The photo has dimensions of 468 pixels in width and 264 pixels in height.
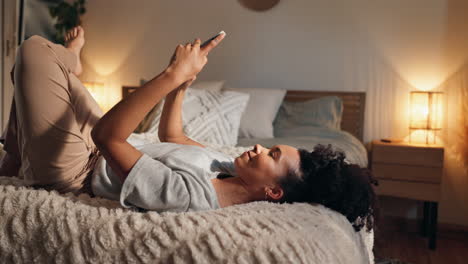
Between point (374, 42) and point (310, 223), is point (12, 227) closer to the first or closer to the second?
point (310, 223)

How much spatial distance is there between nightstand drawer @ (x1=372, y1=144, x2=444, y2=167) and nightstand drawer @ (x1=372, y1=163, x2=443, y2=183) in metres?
0.03

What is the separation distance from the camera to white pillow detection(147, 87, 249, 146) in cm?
239

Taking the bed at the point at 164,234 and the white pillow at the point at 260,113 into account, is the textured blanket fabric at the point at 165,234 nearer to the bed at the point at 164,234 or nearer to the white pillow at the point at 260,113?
the bed at the point at 164,234

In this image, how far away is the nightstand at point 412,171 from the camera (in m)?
2.72

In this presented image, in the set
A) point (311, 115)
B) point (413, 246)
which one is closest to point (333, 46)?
point (311, 115)

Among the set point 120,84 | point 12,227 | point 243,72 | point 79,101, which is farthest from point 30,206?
point 120,84

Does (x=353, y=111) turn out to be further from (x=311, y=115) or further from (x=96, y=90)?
(x=96, y=90)

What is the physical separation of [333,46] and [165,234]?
265cm

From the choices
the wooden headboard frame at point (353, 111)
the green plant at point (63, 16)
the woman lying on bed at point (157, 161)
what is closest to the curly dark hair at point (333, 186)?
the woman lying on bed at point (157, 161)

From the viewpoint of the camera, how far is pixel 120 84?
3.90 m

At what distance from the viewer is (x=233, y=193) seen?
119 centimetres

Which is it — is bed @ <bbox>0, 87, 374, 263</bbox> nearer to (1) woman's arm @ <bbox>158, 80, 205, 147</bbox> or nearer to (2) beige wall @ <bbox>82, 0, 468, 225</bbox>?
(1) woman's arm @ <bbox>158, 80, 205, 147</bbox>

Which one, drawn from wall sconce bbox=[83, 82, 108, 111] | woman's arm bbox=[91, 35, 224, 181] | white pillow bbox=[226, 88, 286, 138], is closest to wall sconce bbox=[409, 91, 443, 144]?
white pillow bbox=[226, 88, 286, 138]

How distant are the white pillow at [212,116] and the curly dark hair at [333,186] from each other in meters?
1.20
